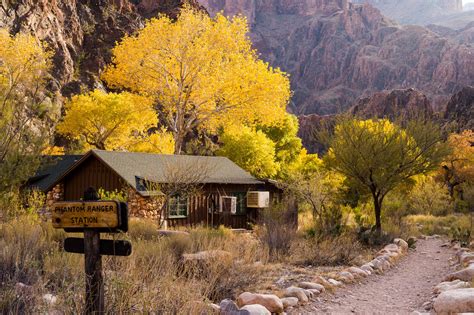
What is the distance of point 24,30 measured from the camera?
179ft

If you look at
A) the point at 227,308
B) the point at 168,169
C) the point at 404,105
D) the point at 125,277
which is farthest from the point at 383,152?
the point at 404,105

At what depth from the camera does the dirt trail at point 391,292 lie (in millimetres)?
8625

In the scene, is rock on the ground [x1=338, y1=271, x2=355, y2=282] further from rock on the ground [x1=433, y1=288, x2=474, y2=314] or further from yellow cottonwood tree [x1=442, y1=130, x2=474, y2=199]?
yellow cottonwood tree [x1=442, y1=130, x2=474, y2=199]

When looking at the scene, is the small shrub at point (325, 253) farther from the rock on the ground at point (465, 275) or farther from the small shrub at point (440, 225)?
the small shrub at point (440, 225)

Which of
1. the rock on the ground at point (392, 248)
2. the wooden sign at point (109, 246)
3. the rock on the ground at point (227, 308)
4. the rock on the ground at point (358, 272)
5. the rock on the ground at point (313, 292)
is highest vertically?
the wooden sign at point (109, 246)

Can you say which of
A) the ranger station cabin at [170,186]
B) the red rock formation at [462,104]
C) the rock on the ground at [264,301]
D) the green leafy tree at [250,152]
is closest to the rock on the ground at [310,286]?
the rock on the ground at [264,301]

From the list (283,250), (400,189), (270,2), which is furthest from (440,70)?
(283,250)

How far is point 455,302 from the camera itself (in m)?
7.64

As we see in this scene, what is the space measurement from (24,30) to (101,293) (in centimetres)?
5673

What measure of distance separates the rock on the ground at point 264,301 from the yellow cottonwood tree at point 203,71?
18.8 metres

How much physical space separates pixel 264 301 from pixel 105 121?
28722 mm

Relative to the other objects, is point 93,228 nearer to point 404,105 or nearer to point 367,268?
point 367,268

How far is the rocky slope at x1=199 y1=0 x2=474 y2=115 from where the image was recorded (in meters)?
115

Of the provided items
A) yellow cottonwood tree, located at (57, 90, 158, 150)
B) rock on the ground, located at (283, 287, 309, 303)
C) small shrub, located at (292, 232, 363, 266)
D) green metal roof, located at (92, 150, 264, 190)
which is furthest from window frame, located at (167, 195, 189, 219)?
rock on the ground, located at (283, 287, 309, 303)
